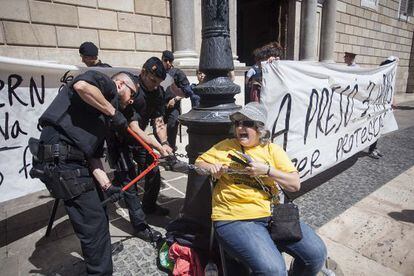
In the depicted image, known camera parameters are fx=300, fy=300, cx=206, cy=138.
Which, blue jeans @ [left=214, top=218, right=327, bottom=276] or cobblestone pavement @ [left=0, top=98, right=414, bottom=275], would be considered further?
cobblestone pavement @ [left=0, top=98, right=414, bottom=275]

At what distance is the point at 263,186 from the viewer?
2078 mm

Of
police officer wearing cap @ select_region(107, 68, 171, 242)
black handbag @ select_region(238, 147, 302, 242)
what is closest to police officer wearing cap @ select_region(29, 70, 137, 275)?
police officer wearing cap @ select_region(107, 68, 171, 242)

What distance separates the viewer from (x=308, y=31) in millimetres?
10930

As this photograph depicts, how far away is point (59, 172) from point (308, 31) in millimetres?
10816

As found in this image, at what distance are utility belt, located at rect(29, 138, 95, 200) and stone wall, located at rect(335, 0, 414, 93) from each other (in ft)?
42.8

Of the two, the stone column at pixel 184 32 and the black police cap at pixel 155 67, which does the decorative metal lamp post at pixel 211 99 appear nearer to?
the black police cap at pixel 155 67

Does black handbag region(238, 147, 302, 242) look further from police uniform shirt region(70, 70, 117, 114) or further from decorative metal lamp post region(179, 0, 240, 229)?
police uniform shirt region(70, 70, 117, 114)

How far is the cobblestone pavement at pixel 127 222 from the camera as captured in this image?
2.61 meters

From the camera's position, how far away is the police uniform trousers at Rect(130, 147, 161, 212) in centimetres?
317

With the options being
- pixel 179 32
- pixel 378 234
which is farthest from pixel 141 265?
pixel 179 32

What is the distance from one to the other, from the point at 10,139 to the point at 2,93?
1.43 ft

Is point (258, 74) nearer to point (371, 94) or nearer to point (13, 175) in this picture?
point (371, 94)

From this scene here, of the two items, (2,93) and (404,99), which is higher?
(2,93)

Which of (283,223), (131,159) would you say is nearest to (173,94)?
(131,159)
